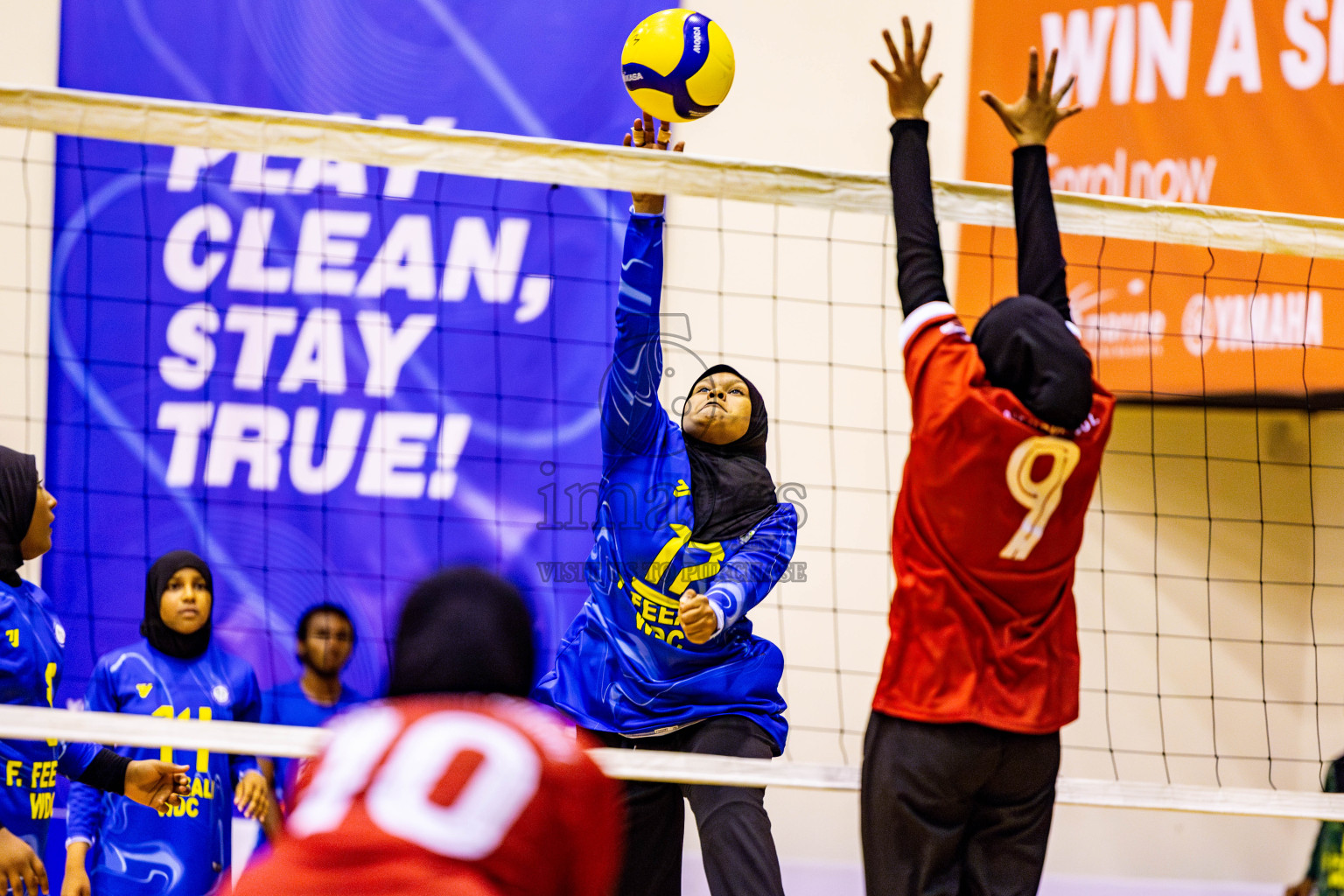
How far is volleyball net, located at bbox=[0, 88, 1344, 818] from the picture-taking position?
5.40m

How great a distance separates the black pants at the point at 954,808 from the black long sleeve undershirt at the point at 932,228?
850 mm

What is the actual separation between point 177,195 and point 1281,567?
5.27 meters

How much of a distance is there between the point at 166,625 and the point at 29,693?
2.91ft

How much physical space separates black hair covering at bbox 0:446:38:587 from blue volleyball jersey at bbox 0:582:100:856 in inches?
2.7

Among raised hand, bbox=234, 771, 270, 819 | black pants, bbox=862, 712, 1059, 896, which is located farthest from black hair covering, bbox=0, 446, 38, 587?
black pants, bbox=862, 712, 1059, 896

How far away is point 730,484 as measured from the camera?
3307mm

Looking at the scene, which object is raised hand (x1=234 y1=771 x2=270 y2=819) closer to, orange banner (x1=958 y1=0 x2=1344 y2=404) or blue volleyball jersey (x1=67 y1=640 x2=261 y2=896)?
blue volleyball jersey (x1=67 y1=640 x2=261 y2=896)

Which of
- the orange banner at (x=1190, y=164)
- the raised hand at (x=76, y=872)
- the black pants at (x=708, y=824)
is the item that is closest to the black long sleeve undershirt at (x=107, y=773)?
the raised hand at (x=76, y=872)

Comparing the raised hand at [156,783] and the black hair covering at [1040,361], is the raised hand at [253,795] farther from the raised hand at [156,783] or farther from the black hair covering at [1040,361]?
the black hair covering at [1040,361]

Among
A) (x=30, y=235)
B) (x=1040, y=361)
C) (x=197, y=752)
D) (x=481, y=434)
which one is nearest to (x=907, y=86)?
(x=1040, y=361)

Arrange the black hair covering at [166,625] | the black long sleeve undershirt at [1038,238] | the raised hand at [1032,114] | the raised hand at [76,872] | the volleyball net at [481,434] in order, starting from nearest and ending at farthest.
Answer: the black long sleeve undershirt at [1038,238] < the raised hand at [1032,114] < the raised hand at [76,872] < the black hair covering at [166,625] < the volleyball net at [481,434]

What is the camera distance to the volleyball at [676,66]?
3326mm

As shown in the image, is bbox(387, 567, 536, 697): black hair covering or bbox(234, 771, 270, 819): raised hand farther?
bbox(234, 771, 270, 819): raised hand

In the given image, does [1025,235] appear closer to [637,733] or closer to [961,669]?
[961,669]
